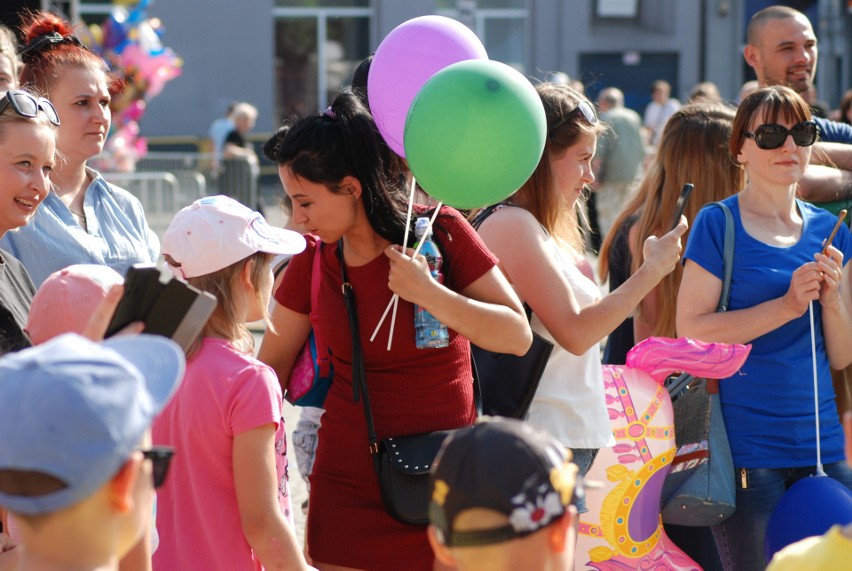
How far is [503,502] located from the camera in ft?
5.83

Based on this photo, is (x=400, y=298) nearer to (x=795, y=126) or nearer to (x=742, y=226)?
(x=742, y=226)

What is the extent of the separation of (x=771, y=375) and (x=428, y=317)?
122cm

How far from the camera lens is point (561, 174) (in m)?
3.40

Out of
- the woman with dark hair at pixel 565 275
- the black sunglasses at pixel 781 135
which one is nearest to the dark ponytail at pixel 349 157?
the woman with dark hair at pixel 565 275

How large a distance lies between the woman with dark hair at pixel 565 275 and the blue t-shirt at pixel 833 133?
1521 millimetres

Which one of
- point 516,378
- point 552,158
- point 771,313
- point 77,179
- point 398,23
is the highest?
point 398,23

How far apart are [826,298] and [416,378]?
4.47 feet

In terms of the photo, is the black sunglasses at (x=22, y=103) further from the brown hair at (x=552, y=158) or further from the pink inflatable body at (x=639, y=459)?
the pink inflatable body at (x=639, y=459)

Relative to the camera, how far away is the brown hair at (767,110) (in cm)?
357

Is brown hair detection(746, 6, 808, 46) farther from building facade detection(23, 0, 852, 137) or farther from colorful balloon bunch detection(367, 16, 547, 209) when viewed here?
building facade detection(23, 0, 852, 137)

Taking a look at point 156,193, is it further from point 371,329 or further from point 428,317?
point 428,317

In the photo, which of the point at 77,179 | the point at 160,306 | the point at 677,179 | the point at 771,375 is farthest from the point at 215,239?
the point at 677,179

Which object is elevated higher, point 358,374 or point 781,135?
point 781,135

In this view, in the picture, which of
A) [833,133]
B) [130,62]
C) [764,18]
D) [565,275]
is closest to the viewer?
[565,275]
